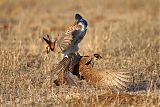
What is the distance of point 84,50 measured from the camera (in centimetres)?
1105

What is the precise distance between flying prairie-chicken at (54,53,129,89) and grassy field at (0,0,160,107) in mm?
128

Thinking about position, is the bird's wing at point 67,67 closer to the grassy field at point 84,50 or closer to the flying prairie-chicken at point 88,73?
the flying prairie-chicken at point 88,73

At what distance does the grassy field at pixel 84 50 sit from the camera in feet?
24.0

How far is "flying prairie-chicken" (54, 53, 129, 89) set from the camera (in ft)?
24.6

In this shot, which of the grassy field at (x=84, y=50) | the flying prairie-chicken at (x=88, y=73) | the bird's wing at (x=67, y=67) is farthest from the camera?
the bird's wing at (x=67, y=67)

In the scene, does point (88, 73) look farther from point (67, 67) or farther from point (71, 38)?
point (71, 38)

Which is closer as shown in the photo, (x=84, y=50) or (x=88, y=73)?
(x=88, y=73)

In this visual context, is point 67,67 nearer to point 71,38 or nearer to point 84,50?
point 71,38

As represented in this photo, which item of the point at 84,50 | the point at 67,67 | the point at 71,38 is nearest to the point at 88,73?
→ the point at 67,67

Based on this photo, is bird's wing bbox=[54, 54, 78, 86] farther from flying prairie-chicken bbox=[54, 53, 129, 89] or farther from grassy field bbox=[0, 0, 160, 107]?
grassy field bbox=[0, 0, 160, 107]

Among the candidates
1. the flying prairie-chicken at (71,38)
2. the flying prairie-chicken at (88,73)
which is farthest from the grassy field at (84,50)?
the flying prairie-chicken at (71,38)

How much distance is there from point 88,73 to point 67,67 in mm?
269

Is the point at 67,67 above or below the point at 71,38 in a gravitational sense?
below

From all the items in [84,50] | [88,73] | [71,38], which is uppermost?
[84,50]
